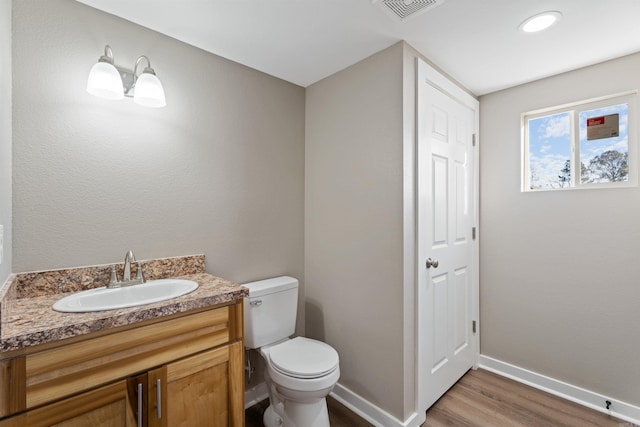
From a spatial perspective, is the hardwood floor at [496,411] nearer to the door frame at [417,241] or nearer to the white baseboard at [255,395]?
the white baseboard at [255,395]

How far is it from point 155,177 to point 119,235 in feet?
1.13

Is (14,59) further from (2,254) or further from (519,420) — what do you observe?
(519,420)

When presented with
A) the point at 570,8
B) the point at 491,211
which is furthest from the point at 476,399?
the point at 570,8

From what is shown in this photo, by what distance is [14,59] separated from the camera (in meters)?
1.20

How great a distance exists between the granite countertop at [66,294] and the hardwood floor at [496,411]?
1.02m

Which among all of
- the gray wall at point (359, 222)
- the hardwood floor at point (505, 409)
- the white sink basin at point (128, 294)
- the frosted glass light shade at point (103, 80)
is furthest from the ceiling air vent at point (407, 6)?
the hardwood floor at point (505, 409)

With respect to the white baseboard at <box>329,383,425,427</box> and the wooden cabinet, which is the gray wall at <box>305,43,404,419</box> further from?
the wooden cabinet

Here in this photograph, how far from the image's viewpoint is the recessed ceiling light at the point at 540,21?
1374 mm

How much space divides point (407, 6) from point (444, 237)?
1340mm

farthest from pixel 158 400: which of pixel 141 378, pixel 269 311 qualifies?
pixel 269 311

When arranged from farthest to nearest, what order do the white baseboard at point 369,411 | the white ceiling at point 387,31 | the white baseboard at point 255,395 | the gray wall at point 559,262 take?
1. the white baseboard at point 255,395
2. the gray wall at point 559,262
3. the white baseboard at point 369,411
4. the white ceiling at point 387,31

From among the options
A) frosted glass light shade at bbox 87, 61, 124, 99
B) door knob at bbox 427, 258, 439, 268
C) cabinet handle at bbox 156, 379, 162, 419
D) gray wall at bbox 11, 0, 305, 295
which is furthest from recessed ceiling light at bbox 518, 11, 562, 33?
Answer: cabinet handle at bbox 156, 379, 162, 419

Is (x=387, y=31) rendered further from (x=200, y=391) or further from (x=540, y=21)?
(x=200, y=391)

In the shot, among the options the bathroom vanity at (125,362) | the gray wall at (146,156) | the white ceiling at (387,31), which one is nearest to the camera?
the bathroom vanity at (125,362)
